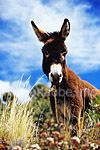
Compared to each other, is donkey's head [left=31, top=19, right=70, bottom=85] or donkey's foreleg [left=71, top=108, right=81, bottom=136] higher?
donkey's head [left=31, top=19, right=70, bottom=85]

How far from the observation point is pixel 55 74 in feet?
15.8

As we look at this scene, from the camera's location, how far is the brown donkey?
4.99 m

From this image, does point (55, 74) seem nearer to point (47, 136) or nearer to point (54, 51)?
point (54, 51)

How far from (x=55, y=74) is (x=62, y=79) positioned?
50 centimetres

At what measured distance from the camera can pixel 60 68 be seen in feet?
16.0

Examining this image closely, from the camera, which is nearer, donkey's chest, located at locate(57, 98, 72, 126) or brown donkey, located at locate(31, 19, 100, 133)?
brown donkey, located at locate(31, 19, 100, 133)

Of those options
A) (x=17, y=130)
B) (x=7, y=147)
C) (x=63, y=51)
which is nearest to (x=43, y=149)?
(x=7, y=147)

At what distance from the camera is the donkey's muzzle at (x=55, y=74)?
480 cm

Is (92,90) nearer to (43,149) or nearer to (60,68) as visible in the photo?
(60,68)

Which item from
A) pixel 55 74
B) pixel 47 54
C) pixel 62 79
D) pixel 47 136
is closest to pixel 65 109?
pixel 62 79

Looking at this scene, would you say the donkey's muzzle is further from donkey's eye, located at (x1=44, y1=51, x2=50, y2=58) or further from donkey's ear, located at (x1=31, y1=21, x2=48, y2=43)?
donkey's ear, located at (x1=31, y1=21, x2=48, y2=43)

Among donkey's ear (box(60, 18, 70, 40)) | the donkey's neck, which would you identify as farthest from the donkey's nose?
donkey's ear (box(60, 18, 70, 40))

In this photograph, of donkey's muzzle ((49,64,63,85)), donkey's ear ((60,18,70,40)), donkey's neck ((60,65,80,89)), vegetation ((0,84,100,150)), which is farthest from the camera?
donkey's ear ((60,18,70,40))

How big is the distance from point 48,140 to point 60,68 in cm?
202
